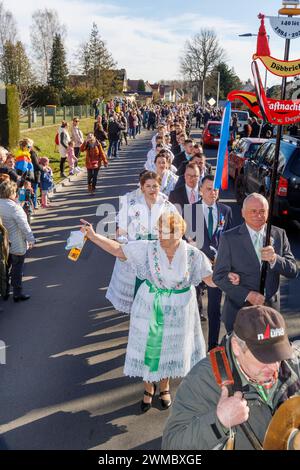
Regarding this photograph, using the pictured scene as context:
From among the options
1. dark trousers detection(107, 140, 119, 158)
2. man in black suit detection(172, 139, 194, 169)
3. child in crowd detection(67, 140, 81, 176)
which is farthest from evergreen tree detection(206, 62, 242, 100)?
man in black suit detection(172, 139, 194, 169)

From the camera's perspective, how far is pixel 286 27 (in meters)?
4.20

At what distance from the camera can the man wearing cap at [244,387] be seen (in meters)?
2.25

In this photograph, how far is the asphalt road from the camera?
4.20m

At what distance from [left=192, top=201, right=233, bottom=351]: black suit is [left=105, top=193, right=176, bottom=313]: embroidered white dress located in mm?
469

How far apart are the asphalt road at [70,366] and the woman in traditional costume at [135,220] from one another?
471 mm

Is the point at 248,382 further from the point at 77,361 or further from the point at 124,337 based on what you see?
the point at 124,337

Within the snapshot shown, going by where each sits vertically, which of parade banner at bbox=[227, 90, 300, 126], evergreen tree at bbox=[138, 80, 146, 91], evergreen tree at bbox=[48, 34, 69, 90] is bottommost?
parade banner at bbox=[227, 90, 300, 126]

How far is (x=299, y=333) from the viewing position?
19.9ft

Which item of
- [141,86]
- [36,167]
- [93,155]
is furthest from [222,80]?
[36,167]

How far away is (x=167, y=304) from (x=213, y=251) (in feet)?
5.51

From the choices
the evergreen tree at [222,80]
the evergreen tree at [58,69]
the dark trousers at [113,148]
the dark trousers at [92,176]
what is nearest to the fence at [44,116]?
the dark trousers at [113,148]

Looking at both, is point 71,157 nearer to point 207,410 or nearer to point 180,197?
point 180,197

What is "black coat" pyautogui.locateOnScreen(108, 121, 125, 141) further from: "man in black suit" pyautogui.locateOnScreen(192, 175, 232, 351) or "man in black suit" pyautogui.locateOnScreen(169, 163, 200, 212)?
"man in black suit" pyautogui.locateOnScreen(192, 175, 232, 351)

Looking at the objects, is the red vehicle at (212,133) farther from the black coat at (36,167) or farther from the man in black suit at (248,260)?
the man in black suit at (248,260)
